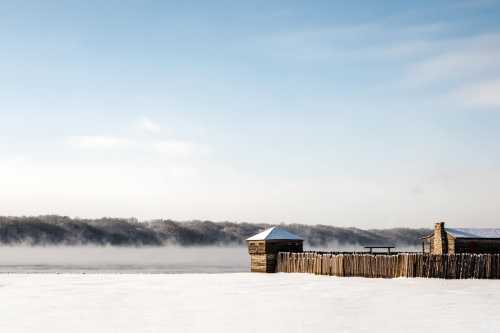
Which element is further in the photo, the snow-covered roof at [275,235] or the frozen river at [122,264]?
the frozen river at [122,264]


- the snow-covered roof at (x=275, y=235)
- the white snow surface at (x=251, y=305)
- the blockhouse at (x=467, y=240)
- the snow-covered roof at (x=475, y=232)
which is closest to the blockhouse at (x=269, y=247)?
the snow-covered roof at (x=275, y=235)

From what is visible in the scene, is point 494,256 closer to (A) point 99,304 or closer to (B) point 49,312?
(A) point 99,304

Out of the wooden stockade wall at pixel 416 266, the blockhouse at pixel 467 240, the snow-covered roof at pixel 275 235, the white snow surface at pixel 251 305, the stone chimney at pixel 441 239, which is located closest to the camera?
the white snow surface at pixel 251 305

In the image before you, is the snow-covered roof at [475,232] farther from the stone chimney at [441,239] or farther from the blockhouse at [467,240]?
the stone chimney at [441,239]

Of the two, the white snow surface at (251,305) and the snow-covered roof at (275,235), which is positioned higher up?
the snow-covered roof at (275,235)

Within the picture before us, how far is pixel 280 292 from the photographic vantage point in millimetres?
30422

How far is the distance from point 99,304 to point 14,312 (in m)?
3.29

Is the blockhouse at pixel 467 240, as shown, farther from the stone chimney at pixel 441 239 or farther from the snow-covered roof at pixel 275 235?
the snow-covered roof at pixel 275 235

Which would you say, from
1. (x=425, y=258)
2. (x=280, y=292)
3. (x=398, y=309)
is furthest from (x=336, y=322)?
(x=425, y=258)

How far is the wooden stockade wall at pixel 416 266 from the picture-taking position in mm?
36844

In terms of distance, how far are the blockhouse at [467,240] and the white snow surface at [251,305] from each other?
9.46m

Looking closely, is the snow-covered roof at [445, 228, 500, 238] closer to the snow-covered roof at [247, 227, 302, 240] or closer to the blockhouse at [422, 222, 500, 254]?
the blockhouse at [422, 222, 500, 254]

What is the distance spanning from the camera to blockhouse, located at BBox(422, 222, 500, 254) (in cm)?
4453

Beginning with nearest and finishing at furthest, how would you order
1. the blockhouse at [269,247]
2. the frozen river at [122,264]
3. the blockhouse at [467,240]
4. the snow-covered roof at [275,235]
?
the blockhouse at [269,247] → the snow-covered roof at [275,235] → the blockhouse at [467,240] → the frozen river at [122,264]
